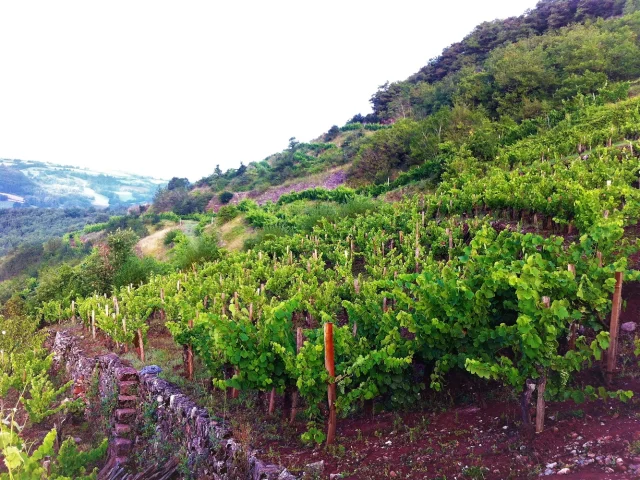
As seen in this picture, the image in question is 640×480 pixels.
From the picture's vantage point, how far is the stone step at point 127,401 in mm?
8305

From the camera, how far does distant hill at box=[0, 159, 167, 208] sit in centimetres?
13588

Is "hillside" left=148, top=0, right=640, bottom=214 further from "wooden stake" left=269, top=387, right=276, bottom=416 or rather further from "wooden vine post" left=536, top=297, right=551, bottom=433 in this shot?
"wooden stake" left=269, top=387, right=276, bottom=416

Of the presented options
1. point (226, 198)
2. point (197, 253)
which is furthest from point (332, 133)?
point (197, 253)

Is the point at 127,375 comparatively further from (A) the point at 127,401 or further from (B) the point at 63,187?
(B) the point at 63,187

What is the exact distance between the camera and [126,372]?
8484 millimetres

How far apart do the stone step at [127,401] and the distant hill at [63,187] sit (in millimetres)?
120803

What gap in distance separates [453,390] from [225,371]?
3441 millimetres

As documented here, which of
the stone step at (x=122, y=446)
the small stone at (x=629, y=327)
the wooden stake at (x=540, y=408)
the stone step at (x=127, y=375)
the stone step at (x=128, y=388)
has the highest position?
the small stone at (x=629, y=327)

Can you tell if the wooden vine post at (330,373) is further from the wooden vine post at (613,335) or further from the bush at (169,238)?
the bush at (169,238)

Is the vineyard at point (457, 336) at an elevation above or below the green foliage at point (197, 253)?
above

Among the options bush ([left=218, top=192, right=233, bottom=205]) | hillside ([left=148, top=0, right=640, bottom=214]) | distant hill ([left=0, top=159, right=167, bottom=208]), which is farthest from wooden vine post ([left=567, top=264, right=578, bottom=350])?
distant hill ([left=0, top=159, right=167, bottom=208])

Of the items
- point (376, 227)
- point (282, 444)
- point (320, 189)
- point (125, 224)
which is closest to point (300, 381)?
point (282, 444)

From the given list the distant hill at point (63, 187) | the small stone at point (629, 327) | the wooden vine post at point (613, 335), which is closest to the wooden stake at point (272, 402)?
the wooden vine post at point (613, 335)

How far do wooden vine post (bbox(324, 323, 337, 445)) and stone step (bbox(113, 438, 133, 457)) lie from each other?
4247 millimetres
